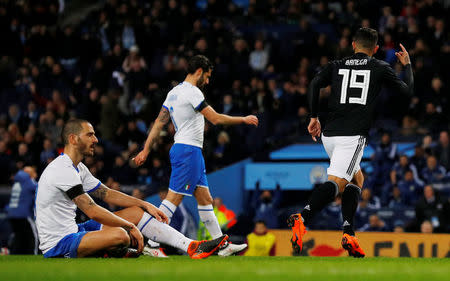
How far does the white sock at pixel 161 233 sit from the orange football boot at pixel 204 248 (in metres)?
0.10

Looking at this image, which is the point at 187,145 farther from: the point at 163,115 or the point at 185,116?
the point at 163,115

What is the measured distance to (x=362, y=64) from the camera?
794cm

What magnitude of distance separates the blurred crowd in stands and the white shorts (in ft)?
17.1

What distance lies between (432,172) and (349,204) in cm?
628

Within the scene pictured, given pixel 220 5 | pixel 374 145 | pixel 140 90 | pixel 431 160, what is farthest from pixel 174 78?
pixel 431 160

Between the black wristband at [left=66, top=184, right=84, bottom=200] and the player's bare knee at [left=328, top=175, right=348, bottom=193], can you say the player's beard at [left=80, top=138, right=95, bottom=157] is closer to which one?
the black wristband at [left=66, top=184, right=84, bottom=200]

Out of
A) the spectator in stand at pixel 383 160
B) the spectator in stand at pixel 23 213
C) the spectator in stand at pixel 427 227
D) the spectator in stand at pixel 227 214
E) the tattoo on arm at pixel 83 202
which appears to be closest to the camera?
the tattoo on arm at pixel 83 202

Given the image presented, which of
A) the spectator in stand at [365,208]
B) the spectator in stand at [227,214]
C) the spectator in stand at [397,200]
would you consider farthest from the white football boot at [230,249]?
the spectator in stand at [397,200]

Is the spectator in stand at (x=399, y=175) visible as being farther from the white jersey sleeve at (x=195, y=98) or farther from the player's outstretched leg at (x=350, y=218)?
the white jersey sleeve at (x=195, y=98)

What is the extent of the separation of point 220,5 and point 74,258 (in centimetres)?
1457

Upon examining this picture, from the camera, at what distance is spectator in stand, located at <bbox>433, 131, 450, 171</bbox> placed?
46.8ft

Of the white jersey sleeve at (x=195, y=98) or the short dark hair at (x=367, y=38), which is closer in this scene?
the short dark hair at (x=367, y=38)

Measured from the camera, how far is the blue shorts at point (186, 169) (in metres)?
8.77

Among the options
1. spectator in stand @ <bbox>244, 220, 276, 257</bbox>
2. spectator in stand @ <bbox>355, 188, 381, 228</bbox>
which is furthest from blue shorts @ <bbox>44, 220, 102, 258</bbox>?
spectator in stand @ <bbox>355, 188, 381, 228</bbox>
